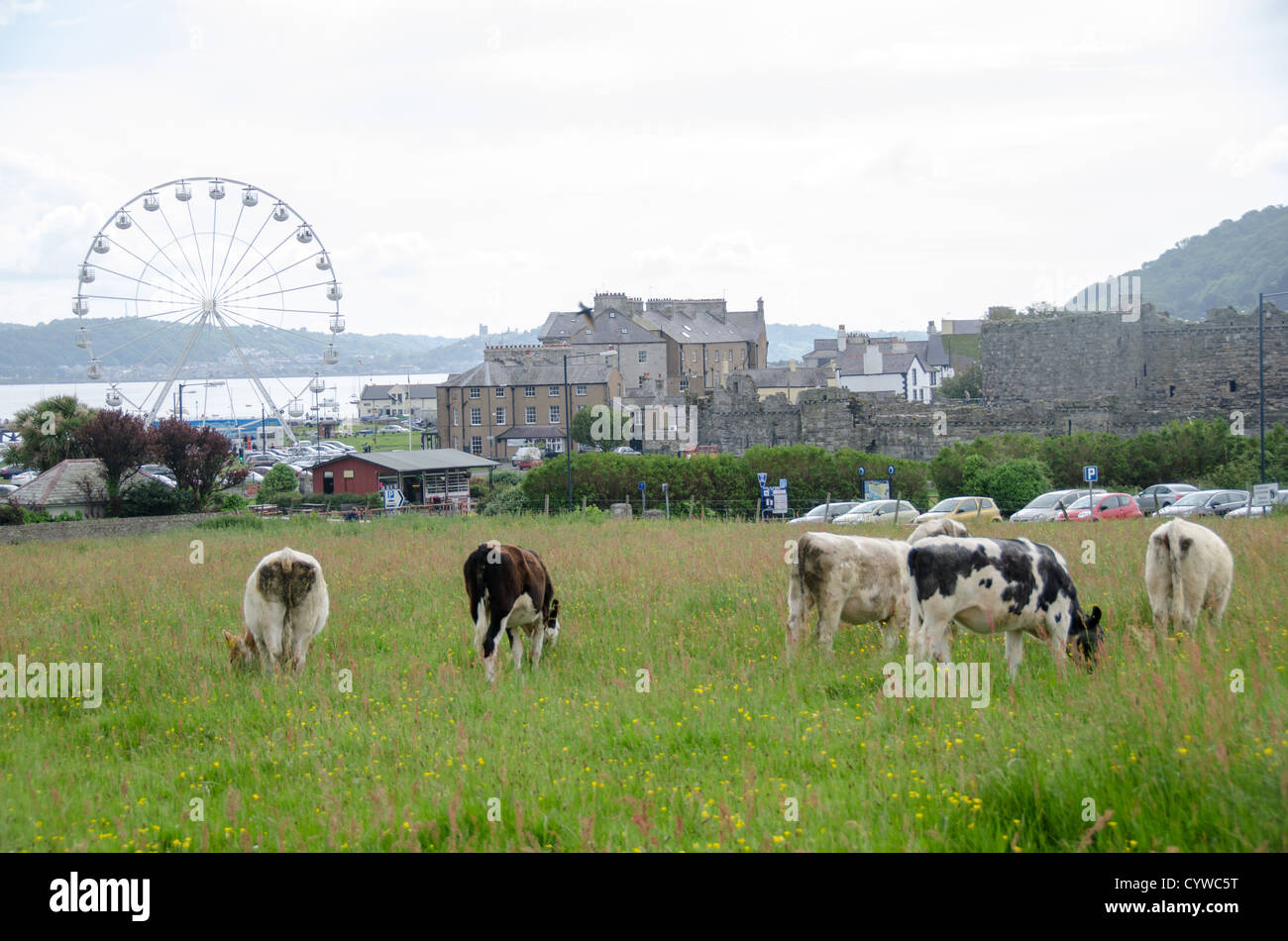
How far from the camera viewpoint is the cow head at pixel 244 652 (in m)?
12.1

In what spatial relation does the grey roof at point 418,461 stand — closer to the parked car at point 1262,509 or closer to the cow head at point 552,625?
the parked car at point 1262,509

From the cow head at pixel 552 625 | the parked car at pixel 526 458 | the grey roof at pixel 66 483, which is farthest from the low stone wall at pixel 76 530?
the parked car at pixel 526 458

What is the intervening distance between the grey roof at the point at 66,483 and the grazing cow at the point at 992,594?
3701 centimetres

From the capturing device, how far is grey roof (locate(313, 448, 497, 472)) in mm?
53969

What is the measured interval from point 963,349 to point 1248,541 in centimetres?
10901

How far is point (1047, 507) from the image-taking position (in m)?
31.0

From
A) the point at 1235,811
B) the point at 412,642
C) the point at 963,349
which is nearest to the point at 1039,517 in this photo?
the point at 412,642

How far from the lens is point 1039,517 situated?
97.6ft

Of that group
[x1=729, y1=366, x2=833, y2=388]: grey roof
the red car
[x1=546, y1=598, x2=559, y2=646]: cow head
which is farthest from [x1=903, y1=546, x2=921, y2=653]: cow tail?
[x1=729, y1=366, x2=833, y2=388]: grey roof

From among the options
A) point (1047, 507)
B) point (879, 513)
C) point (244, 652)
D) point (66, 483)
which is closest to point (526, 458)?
point (66, 483)

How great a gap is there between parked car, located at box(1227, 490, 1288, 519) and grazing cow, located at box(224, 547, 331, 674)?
805 inches

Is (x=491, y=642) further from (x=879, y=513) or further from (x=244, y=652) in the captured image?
(x=879, y=513)

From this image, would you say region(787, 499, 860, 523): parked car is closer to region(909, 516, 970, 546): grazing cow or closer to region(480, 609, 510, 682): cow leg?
region(909, 516, 970, 546): grazing cow
